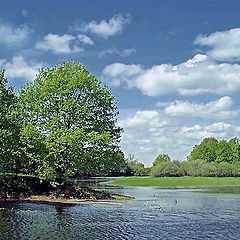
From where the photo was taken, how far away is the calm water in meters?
27.8

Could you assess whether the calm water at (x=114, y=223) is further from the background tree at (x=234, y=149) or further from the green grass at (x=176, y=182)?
the background tree at (x=234, y=149)

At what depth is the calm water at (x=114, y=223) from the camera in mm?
A: 27781

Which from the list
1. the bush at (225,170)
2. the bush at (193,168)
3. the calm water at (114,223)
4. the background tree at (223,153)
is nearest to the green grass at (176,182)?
the bush at (225,170)

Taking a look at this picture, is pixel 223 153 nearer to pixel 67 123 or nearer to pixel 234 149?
pixel 234 149

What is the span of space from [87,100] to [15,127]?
1291cm

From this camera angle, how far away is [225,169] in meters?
165

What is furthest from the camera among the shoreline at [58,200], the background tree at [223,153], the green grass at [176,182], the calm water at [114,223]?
the background tree at [223,153]

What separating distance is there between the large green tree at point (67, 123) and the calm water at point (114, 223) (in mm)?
9951

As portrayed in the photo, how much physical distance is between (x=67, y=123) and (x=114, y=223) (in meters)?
24.8

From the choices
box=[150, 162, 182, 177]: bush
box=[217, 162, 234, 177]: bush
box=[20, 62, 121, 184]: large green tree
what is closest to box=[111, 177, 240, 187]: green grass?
box=[217, 162, 234, 177]: bush

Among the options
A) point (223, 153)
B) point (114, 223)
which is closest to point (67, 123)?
point (114, 223)

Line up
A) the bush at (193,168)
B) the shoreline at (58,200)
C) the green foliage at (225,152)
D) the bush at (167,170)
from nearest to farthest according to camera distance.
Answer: the shoreline at (58,200) → the bush at (193,168) → the bush at (167,170) → the green foliage at (225,152)

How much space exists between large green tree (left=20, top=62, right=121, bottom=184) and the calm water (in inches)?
392

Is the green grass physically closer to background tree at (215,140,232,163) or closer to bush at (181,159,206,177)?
bush at (181,159,206,177)
